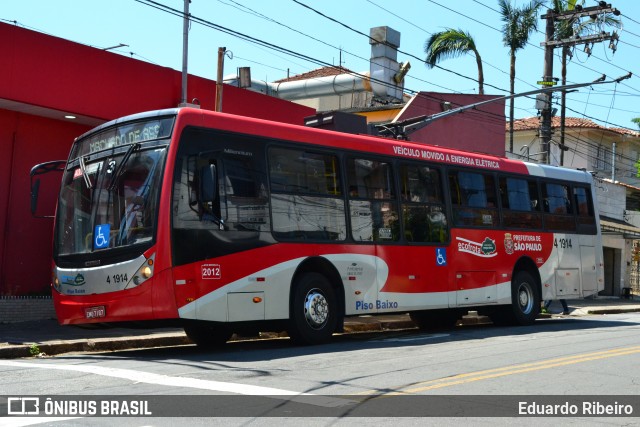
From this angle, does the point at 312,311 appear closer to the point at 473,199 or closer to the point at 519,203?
the point at 473,199

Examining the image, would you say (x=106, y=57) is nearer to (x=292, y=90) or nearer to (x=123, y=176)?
(x=123, y=176)

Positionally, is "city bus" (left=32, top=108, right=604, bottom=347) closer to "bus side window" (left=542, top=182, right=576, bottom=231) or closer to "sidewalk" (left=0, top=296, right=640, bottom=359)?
"sidewalk" (left=0, top=296, right=640, bottom=359)

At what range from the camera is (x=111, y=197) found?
473 inches

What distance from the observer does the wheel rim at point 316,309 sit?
44.1 ft

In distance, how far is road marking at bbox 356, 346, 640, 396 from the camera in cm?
913

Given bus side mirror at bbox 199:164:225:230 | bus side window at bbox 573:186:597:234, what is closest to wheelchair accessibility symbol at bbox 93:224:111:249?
bus side mirror at bbox 199:164:225:230

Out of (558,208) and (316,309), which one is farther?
(558,208)

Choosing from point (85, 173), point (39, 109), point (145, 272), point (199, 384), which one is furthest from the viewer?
point (39, 109)

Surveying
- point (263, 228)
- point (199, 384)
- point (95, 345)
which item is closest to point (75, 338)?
point (95, 345)

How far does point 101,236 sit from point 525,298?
10.6m

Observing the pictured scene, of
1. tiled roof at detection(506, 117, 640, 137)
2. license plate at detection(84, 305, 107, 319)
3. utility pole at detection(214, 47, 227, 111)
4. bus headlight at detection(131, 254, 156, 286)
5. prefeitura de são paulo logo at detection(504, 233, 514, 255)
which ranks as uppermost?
tiled roof at detection(506, 117, 640, 137)

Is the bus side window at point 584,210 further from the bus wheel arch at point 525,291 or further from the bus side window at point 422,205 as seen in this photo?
the bus side window at point 422,205

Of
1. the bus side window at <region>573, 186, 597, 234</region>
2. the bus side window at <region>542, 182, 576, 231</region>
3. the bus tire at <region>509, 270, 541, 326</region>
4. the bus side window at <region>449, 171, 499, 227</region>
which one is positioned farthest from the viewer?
the bus side window at <region>573, 186, 597, 234</region>

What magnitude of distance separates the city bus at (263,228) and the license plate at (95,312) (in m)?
0.02
